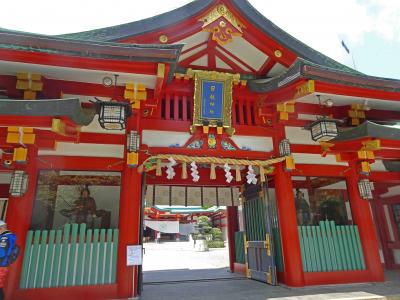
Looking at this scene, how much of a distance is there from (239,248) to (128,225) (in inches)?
234

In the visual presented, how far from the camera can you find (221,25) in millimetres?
8172

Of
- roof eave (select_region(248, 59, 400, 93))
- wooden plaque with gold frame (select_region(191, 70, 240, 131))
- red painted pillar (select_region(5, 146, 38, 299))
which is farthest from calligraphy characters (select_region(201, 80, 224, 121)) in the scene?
red painted pillar (select_region(5, 146, 38, 299))

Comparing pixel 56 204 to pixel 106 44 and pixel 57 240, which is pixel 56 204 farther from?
pixel 106 44

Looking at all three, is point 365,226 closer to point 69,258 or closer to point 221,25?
point 221,25

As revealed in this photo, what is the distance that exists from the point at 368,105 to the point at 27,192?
385 inches

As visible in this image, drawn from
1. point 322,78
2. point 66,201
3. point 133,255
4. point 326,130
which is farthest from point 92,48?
point 326,130

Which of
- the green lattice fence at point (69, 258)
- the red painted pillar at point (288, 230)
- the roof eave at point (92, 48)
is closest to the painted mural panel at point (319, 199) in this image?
the red painted pillar at point (288, 230)

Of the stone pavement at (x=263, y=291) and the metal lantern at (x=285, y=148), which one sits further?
the metal lantern at (x=285, y=148)

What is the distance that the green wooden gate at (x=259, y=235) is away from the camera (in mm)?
8398

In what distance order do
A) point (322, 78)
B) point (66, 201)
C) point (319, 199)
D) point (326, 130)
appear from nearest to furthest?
1. point (322, 78)
2. point (326, 130)
3. point (66, 201)
4. point (319, 199)

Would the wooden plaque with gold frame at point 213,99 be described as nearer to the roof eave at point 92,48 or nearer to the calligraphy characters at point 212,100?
the calligraphy characters at point 212,100

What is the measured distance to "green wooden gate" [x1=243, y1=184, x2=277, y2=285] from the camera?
27.6ft

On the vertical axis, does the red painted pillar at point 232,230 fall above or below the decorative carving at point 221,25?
below

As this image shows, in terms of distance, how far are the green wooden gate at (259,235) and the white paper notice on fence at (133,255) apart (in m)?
3.84
